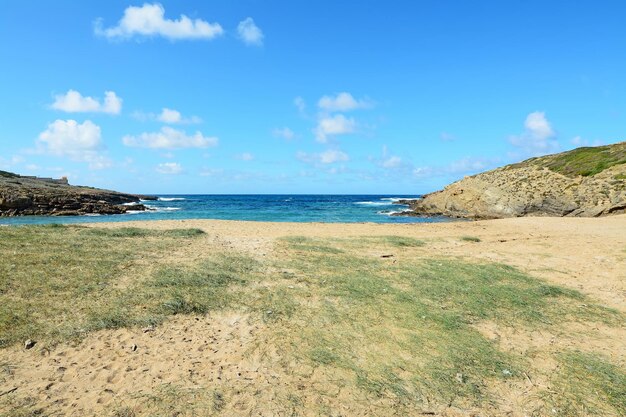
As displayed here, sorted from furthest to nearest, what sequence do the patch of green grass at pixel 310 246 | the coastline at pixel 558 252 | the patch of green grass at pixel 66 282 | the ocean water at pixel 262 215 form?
the ocean water at pixel 262 215, the patch of green grass at pixel 310 246, the coastline at pixel 558 252, the patch of green grass at pixel 66 282

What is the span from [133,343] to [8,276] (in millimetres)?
5226

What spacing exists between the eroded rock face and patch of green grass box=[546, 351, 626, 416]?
37462 millimetres

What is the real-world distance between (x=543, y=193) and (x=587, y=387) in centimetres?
4149

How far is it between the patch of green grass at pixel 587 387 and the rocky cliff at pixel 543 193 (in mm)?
37462

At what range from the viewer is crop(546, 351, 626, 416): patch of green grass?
528 centimetres

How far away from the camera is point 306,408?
16.5 feet

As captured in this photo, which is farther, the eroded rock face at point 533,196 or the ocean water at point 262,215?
the ocean water at point 262,215

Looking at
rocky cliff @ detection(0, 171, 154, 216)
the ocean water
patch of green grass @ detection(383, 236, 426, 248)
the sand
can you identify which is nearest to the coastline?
patch of green grass @ detection(383, 236, 426, 248)

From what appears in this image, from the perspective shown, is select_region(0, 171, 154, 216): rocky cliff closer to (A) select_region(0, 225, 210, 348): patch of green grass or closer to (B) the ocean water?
(B) the ocean water

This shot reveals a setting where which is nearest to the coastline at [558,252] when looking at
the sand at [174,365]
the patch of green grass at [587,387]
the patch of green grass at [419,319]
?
the patch of green grass at [419,319]

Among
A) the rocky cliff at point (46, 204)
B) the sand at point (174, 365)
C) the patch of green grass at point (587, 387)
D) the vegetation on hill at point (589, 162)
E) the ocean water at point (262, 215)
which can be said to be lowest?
the patch of green grass at point (587, 387)

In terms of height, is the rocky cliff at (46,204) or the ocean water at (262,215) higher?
the rocky cliff at (46,204)

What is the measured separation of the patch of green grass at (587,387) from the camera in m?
5.28

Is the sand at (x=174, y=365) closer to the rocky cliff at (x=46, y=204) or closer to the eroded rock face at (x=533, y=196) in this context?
the eroded rock face at (x=533, y=196)
